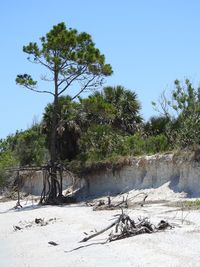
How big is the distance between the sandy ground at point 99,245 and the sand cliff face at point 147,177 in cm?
231

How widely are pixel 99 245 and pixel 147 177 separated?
1436cm

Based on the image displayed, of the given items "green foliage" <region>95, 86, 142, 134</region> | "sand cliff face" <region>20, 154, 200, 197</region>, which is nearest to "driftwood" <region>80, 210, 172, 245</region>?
"sand cliff face" <region>20, 154, 200, 197</region>

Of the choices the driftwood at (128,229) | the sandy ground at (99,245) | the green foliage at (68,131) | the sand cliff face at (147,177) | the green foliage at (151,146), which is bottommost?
the sandy ground at (99,245)

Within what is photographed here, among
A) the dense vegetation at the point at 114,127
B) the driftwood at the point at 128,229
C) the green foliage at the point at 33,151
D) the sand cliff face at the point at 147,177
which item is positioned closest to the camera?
the driftwood at the point at 128,229

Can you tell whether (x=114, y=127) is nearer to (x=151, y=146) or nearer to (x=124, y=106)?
(x=124, y=106)

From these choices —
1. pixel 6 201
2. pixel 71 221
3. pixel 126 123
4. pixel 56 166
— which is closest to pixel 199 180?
pixel 71 221

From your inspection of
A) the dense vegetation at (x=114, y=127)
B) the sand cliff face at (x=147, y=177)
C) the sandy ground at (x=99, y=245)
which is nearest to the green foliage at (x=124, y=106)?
the dense vegetation at (x=114, y=127)

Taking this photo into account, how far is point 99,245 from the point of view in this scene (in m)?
13.8

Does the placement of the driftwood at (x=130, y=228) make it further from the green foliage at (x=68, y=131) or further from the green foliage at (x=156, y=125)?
the green foliage at (x=156, y=125)

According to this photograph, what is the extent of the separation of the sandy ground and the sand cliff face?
2.31 meters

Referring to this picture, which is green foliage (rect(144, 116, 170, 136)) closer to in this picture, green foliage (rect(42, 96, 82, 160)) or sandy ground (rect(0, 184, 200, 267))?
green foliage (rect(42, 96, 82, 160))

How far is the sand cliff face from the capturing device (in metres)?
25.0

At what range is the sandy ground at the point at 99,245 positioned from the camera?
1182 centimetres

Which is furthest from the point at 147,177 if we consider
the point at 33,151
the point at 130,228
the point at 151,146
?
the point at 33,151
